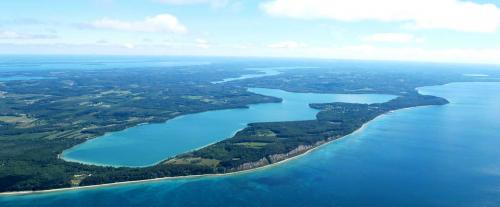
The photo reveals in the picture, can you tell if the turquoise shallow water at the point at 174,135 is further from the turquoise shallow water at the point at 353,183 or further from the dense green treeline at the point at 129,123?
the turquoise shallow water at the point at 353,183

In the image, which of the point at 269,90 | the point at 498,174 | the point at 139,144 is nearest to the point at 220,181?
the point at 139,144

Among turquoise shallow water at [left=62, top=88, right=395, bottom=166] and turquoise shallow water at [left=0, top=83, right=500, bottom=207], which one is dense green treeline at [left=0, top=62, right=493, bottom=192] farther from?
turquoise shallow water at [left=62, top=88, right=395, bottom=166]

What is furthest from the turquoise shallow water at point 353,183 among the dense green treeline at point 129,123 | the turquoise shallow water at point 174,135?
the turquoise shallow water at point 174,135

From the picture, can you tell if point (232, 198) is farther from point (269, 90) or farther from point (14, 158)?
point (269, 90)

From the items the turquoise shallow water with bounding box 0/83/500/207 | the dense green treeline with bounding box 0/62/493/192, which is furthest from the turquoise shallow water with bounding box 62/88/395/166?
the turquoise shallow water with bounding box 0/83/500/207

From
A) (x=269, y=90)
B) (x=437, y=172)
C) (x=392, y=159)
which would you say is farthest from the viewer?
(x=269, y=90)

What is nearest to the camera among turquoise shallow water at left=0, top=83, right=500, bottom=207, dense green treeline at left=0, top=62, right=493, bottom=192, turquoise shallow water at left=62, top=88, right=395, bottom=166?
turquoise shallow water at left=0, top=83, right=500, bottom=207

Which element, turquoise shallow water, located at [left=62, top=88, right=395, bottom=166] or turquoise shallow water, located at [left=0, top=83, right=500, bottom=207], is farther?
turquoise shallow water, located at [left=62, top=88, right=395, bottom=166]
